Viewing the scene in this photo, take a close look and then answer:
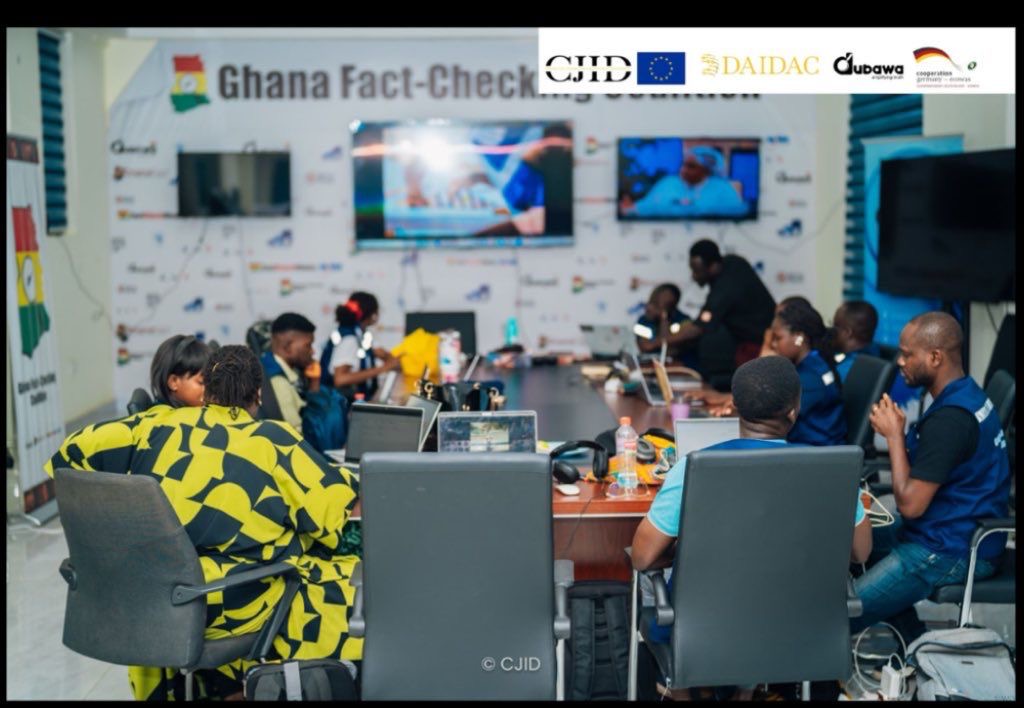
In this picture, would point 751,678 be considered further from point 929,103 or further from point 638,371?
point 929,103

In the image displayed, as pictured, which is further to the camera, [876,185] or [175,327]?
[175,327]

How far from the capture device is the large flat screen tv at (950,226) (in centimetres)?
553

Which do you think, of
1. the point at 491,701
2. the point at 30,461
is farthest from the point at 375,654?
the point at 30,461

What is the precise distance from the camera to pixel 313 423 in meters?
4.62

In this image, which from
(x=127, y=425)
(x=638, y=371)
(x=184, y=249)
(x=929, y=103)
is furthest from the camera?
(x=184, y=249)

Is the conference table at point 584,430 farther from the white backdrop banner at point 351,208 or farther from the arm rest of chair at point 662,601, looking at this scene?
the white backdrop banner at point 351,208

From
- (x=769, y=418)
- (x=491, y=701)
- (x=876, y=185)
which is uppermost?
(x=876, y=185)

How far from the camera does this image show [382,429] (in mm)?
3771

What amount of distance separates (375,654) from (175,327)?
19.9 ft

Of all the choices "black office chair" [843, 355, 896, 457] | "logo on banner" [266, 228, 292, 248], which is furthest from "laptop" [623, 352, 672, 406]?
"logo on banner" [266, 228, 292, 248]

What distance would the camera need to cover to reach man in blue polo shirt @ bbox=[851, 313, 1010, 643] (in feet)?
10.4

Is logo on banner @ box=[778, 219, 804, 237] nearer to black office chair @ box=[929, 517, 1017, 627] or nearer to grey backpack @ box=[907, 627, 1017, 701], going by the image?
black office chair @ box=[929, 517, 1017, 627]

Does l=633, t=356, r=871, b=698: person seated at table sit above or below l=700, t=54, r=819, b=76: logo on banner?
below

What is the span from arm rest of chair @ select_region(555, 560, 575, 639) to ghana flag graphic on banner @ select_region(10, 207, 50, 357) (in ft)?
11.7
